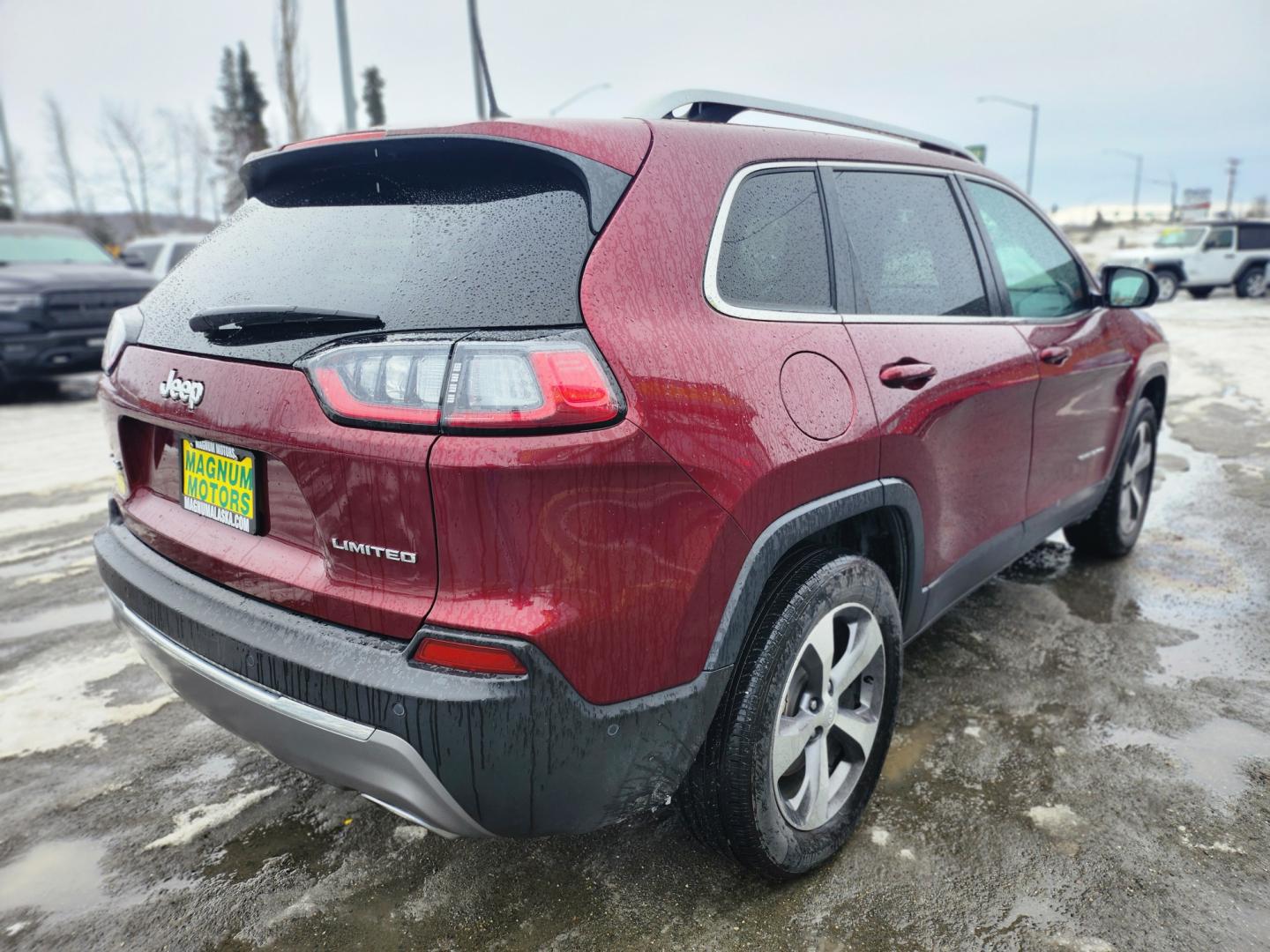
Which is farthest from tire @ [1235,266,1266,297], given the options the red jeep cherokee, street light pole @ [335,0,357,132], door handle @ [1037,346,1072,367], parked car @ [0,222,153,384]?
the red jeep cherokee

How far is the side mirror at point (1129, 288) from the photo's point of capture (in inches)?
143

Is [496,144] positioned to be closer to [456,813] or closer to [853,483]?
[853,483]

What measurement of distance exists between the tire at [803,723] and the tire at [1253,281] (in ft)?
83.0

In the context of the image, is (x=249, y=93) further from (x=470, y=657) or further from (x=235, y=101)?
(x=470, y=657)

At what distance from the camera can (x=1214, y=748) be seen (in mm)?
2746

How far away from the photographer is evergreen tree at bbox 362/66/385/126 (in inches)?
2352

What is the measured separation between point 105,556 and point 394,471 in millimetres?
1147

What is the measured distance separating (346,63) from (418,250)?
13.3 metres

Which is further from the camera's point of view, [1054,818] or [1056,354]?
[1056,354]

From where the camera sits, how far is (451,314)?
1643mm

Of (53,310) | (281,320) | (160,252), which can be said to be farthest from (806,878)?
(160,252)

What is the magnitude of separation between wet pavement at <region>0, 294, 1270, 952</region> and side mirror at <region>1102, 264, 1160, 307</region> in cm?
129

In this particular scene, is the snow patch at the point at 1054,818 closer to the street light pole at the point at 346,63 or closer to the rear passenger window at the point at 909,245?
the rear passenger window at the point at 909,245

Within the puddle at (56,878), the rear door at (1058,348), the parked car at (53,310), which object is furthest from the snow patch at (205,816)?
the parked car at (53,310)
